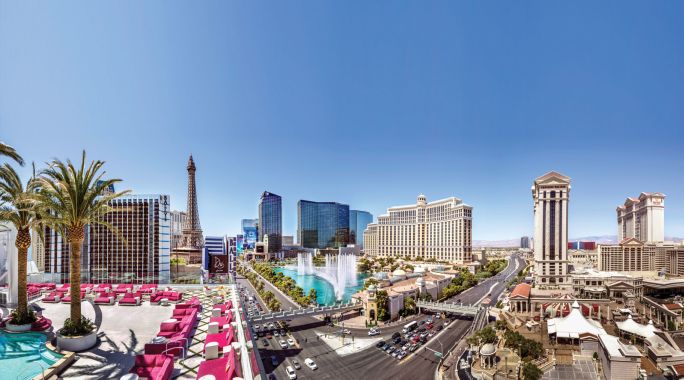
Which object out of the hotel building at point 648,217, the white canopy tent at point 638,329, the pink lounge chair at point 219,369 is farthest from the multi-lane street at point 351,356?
the hotel building at point 648,217

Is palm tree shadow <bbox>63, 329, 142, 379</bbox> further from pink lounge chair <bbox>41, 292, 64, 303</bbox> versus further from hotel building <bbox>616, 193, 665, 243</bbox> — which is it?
hotel building <bbox>616, 193, 665, 243</bbox>

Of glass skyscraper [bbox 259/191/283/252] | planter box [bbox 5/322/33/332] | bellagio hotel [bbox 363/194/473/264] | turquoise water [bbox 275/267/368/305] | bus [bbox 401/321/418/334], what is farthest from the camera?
glass skyscraper [bbox 259/191/283/252]

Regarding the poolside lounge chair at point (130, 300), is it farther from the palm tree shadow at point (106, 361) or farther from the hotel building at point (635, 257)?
the hotel building at point (635, 257)

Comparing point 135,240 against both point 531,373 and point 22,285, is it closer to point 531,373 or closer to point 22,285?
point 22,285

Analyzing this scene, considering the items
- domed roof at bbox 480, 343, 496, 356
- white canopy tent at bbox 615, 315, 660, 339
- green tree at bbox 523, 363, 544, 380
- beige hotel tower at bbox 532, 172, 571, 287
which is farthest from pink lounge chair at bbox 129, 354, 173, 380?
beige hotel tower at bbox 532, 172, 571, 287

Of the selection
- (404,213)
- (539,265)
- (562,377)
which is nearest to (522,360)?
(562,377)

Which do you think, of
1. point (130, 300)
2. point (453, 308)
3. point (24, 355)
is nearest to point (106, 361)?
point (24, 355)
